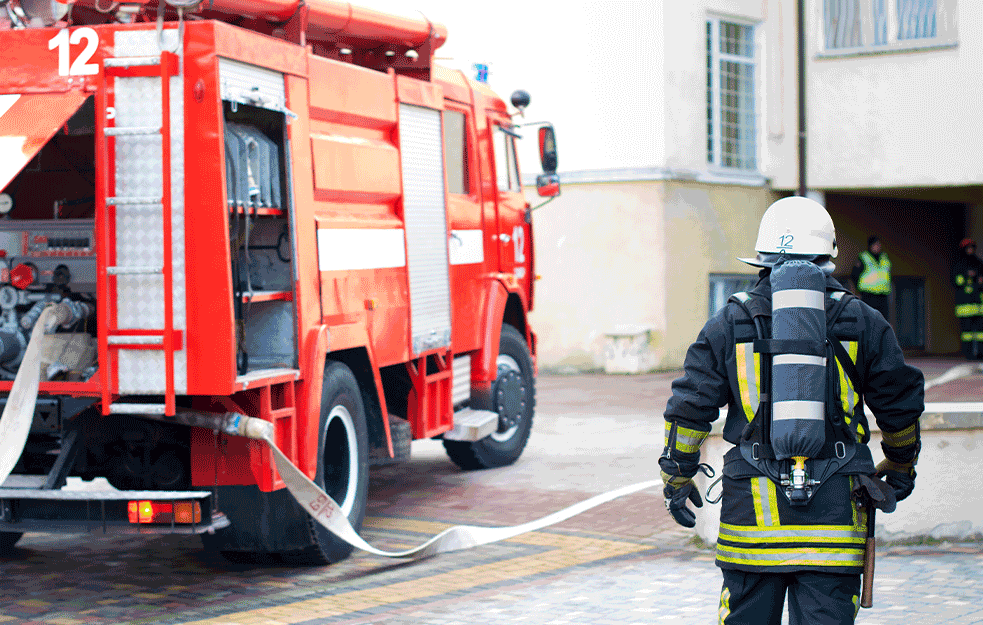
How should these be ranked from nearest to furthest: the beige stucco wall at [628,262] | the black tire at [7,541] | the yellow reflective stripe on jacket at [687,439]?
1. the yellow reflective stripe on jacket at [687,439]
2. the black tire at [7,541]
3. the beige stucco wall at [628,262]

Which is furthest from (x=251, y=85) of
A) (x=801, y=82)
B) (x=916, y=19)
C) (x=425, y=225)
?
(x=916, y=19)

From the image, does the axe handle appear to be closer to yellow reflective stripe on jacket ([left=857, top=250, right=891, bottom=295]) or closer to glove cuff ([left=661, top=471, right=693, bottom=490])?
glove cuff ([left=661, top=471, right=693, bottom=490])

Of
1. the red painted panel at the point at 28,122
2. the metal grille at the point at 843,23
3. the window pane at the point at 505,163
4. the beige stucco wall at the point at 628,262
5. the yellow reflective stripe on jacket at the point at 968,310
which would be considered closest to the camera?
the red painted panel at the point at 28,122

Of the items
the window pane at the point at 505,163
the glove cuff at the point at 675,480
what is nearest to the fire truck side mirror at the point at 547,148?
the window pane at the point at 505,163

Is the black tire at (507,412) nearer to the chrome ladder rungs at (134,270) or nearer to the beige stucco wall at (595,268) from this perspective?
the chrome ladder rungs at (134,270)

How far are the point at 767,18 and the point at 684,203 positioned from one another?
331 cm

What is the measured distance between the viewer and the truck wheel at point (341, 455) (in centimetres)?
738

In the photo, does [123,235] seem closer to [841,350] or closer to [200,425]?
[200,425]

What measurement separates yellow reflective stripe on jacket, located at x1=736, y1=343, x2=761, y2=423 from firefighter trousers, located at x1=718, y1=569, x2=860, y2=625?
478 millimetres

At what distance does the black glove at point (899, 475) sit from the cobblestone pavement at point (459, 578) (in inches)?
73.0

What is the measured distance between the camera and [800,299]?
3920 millimetres

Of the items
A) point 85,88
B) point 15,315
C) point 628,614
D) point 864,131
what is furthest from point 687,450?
point 864,131

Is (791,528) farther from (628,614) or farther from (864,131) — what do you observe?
(864,131)

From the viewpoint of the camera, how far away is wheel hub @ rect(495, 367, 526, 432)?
10.7m
